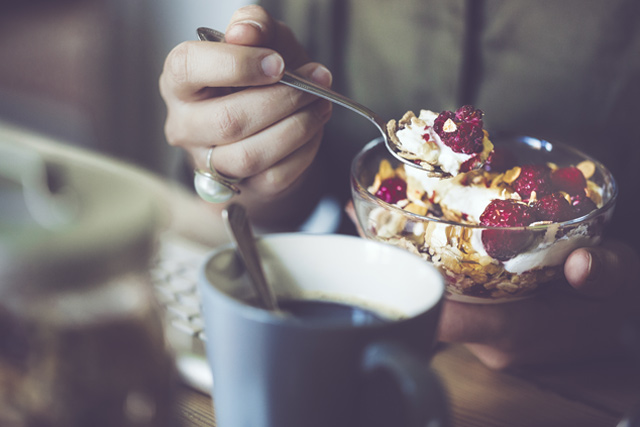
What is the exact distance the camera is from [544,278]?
33cm

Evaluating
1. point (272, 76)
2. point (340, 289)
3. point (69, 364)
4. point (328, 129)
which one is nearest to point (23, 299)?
point (69, 364)

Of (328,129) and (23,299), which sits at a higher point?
(23,299)

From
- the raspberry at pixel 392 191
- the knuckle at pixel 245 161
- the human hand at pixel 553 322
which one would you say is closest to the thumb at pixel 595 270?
the human hand at pixel 553 322

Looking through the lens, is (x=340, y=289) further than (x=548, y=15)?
No

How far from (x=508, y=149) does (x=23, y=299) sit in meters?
0.36

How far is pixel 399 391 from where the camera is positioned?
18cm

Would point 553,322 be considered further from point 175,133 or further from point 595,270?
point 175,133

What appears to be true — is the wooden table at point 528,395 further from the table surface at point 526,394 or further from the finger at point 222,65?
the finger at point 222,65

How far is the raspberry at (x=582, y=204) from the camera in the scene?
34 cm

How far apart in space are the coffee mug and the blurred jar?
0.08 ft

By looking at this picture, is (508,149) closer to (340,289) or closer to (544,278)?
(544,278)

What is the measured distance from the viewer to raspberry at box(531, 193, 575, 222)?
13.0 inches

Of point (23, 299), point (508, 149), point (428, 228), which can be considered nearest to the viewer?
point (23, 299)

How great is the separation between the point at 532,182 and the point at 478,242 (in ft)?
0.29
